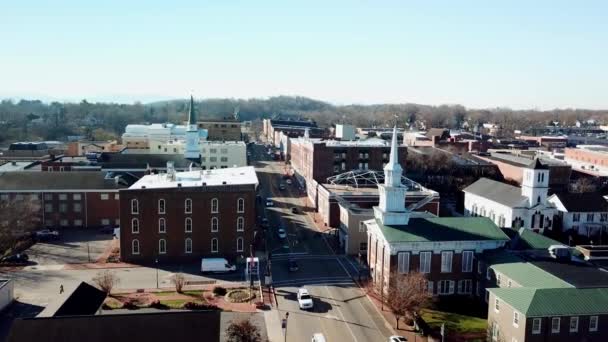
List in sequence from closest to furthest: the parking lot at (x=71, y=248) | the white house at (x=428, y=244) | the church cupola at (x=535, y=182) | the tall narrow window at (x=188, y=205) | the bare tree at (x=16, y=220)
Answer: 1. the white house at (x=428, y=244)
2. the tall narrow window at (x=188, y=205)
3. the parking lot at (x=71, y=248)
4. the bare tree at (x=16, y=220)
5. the church cupola at (x=535, y=182)

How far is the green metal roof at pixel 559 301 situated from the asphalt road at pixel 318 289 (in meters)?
8.49

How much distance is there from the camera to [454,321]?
36844 millimetres

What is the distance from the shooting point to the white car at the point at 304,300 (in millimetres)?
38438

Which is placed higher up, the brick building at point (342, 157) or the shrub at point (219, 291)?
the brick building at point (342, 157)

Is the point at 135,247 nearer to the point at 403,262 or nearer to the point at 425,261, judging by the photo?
the point at 403,262

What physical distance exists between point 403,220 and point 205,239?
1884 centimetres

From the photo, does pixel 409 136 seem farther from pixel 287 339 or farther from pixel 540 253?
pixel 287 339

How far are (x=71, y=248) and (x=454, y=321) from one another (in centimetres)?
3827

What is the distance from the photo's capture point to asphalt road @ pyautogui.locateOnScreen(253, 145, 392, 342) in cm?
3519

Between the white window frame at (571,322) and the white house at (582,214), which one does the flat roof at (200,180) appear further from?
the white house at (582,214)

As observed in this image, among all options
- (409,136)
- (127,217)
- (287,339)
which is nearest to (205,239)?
(127,217)

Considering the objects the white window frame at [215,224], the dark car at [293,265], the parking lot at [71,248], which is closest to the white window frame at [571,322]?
the dark car at [293,265]

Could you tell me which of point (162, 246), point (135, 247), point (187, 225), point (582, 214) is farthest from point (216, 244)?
point (582, 214)

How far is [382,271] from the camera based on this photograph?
42.5m
